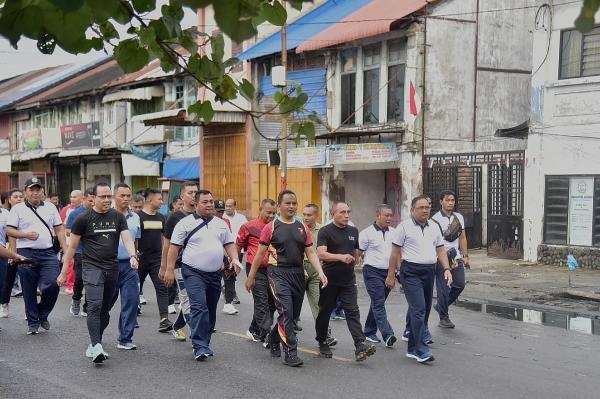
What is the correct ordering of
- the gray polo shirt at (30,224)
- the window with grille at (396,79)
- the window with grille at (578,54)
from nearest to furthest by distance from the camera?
the gray polo shirt at (30,224)
the window with grille at (578,54)
the window with grille at (396,79)

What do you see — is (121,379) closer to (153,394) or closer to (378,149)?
(153,394)

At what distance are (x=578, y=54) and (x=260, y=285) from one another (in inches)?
477

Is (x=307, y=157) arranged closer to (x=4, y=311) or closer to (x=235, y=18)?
(x=4, y=311)

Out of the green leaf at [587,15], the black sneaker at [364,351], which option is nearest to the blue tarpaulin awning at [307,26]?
the black sneaker at [364,351]

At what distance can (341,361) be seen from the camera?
29.3 ft

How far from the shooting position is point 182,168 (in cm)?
3391

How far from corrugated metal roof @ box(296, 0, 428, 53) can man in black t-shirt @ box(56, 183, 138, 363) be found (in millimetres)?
14761

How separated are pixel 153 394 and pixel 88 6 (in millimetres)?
5482

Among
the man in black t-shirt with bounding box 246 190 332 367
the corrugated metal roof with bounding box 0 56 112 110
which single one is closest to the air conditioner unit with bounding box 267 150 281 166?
the man in black t-shirt with bounding box 246 190 332 367

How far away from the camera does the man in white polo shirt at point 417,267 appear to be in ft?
28.8

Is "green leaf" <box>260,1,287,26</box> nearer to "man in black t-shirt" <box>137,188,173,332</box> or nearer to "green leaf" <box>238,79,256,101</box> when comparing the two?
"green leaf" <box>238,79,256,101</box>

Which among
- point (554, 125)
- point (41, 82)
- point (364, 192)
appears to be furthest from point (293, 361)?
point (41, 82)

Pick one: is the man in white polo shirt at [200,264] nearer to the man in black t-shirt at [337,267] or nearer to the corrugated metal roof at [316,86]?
the man in black t-shirt at [337,267]

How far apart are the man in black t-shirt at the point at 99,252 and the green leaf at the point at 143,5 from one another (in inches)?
225
